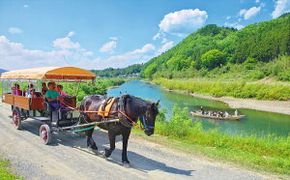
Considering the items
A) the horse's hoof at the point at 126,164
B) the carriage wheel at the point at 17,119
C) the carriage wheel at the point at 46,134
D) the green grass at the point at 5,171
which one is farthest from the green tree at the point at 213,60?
the green grass at the point at 5,171

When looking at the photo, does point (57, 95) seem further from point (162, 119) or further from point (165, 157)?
point (162, 119)

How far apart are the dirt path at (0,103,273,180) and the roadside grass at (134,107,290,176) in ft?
2.41

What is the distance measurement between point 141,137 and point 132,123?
4.12 metres

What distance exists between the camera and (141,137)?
40.7ft

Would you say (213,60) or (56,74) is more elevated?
(213,60)

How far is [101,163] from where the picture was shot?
8.66m

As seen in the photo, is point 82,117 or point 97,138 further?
point 97,138

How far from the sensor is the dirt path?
7797mm

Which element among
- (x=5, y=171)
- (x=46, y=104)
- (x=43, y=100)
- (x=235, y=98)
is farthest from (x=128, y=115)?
(x=235, y=98)

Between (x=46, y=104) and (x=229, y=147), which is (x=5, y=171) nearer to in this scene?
(x=46, y=104)

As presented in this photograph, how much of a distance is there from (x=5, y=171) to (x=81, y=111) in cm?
337

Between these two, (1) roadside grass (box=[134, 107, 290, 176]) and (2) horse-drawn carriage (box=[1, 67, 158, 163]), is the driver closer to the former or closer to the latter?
(2) horse-drawn carriage (box=[1, 67, 158, 163])

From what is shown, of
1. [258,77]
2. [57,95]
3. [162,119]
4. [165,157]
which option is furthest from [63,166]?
[258,77]

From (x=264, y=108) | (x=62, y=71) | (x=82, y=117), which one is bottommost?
(x=264, y=108)
